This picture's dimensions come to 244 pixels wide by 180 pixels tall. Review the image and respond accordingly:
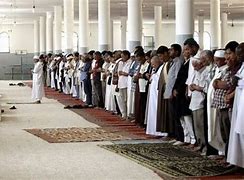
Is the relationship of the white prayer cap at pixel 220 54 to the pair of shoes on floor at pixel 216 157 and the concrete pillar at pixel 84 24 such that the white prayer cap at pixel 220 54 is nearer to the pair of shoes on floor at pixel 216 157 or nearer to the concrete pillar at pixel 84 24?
the pair of shoes on floor at pixel 216 157

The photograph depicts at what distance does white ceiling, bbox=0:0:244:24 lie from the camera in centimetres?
3581

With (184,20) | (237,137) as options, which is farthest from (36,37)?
(237,137)

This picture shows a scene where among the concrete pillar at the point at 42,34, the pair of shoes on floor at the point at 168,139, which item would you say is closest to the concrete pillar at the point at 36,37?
the concrete pillar at the point at 42,34

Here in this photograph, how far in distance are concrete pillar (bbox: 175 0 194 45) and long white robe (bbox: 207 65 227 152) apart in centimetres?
534

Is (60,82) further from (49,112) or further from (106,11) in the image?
(49,112)

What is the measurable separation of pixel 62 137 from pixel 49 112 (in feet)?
19.9

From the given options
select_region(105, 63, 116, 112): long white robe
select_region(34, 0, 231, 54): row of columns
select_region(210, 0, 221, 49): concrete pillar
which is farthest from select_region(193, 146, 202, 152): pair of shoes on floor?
select_region(210, 0, 221, 49): concrete pillar

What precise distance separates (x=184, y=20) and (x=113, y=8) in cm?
2676

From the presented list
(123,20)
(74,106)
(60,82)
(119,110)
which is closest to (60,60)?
(60,82)

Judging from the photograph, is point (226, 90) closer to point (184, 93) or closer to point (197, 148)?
point (197, 148)

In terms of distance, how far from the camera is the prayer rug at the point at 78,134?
1198cm

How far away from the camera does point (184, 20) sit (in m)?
14.5

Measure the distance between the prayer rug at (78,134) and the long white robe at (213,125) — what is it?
10.5 feet

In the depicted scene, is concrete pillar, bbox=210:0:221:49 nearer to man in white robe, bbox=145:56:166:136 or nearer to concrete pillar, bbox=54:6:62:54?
concrete pillar, bbox=54:6:62:54
